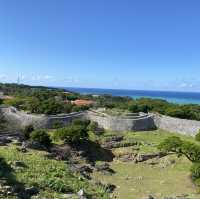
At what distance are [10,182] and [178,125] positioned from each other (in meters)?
27.2

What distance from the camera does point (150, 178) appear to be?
28.6m

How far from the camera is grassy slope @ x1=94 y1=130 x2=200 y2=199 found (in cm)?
2480

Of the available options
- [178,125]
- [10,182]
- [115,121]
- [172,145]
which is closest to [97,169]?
[172,145]

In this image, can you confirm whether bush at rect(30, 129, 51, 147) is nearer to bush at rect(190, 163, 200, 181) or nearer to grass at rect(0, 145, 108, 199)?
grass at rect(0, 145, 108, 199)

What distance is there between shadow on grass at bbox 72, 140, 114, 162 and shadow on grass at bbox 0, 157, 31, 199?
43.1 ft

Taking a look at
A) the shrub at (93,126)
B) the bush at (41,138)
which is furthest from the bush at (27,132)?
the shrub at (93,126)

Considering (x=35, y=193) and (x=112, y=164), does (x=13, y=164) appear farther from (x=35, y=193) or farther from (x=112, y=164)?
(x=112, y=164)

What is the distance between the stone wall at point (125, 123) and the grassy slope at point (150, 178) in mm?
5662

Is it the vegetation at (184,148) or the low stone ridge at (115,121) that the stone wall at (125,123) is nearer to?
the low stone ridge at (115,121)

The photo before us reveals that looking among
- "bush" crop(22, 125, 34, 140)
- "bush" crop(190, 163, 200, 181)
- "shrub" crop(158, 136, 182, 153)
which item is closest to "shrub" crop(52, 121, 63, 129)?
"bush" crop(22, 125, 34, 140)

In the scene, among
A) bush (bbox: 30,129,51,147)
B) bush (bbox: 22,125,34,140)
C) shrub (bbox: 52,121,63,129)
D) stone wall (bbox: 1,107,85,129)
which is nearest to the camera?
bush (bbox: 30,129,51,147)

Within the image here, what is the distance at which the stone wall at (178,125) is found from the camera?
1563 inches

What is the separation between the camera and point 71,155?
32.7 metres

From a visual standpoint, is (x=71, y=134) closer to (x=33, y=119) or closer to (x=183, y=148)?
(x=33, y=119)
